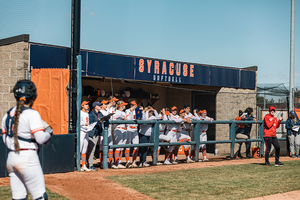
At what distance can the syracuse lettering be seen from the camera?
1214cm

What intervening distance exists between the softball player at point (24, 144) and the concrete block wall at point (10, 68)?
613cm

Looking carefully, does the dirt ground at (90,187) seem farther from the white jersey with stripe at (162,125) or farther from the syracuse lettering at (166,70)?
the syracuse lettering at (166,70)

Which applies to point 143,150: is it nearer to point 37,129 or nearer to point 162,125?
point 162,125

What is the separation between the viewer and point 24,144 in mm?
3490

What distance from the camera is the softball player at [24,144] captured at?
3.46 m

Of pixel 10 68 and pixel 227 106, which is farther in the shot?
pixel 227 106

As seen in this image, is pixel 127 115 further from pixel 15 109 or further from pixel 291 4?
pixel 291 4

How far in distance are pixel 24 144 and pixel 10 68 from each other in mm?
6528

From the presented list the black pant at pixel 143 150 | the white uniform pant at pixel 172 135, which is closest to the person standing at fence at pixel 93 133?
the black pant at pixel 143 150

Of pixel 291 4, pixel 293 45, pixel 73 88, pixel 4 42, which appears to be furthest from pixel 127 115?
pixel 291 4

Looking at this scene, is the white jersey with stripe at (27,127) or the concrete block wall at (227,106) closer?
the white jersey with stripe at (27,127)

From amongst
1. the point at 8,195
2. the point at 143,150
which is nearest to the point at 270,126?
the point at 143,150

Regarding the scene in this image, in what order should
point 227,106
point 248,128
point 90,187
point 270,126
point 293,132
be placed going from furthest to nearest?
point 227,106, point 293,132, point 248,128, point 270,126, point 90,187

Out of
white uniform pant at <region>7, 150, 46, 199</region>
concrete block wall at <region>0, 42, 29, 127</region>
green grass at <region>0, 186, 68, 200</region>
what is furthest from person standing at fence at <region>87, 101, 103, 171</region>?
white uniform pant at <region>7, 150, 46, 199</region>
